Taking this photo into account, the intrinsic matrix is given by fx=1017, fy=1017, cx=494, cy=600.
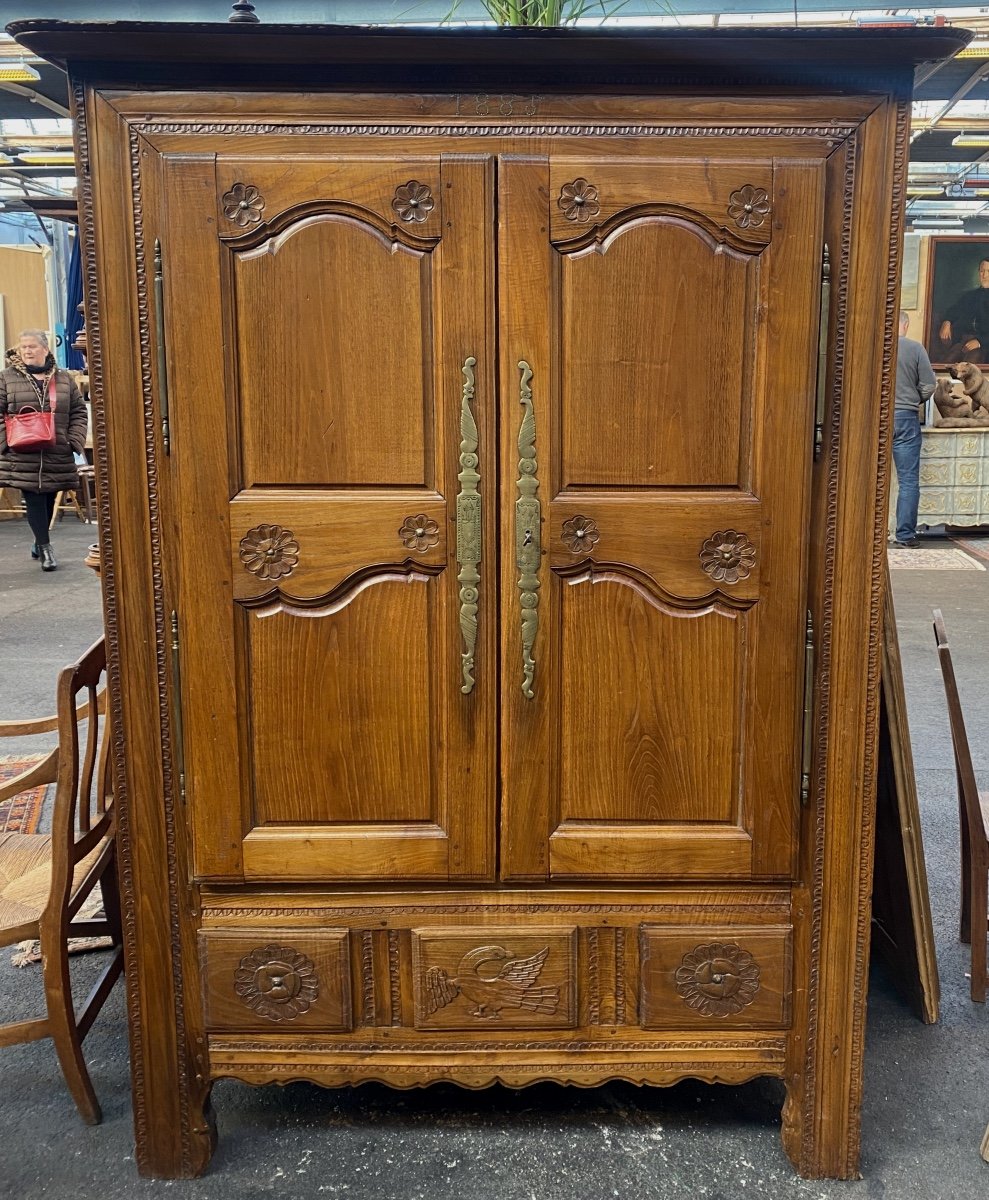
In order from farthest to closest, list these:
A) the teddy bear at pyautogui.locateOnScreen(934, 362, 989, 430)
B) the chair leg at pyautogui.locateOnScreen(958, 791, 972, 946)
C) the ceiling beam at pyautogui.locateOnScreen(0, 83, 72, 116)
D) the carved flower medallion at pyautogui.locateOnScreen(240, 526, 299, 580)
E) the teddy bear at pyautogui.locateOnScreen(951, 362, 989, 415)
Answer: the teddy bear at pyautogui.locateOnScreen(951, 362, 989, 415), the teddy bear at pyautogui.locateOnScreen(934, 362, 989, 430), the ceiling beam at pyautogui.locateOnScreen(0, 83, 72, 116), the chair leg at pyautogui.locateOnScreen(958, 791, 972, 946), the carved flower medallion at pyautogui.locateOnScreen(240, 526, 299, 580)

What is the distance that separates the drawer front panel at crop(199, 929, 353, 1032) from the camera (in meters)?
1.97

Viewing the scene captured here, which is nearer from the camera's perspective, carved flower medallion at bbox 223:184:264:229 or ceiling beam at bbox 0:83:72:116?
carved flower medallion at bbox 223:184:264:229

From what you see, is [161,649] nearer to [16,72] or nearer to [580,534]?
[580,534]

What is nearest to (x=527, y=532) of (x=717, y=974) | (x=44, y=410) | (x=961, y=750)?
(x=717, y=974)

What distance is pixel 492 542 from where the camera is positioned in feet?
6.14

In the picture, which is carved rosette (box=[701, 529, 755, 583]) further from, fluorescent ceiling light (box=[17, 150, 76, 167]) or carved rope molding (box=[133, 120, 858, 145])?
fluorescent ceiling light (box=[17, 150, 76, 167])

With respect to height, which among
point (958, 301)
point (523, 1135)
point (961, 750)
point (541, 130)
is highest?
point (958, 301)

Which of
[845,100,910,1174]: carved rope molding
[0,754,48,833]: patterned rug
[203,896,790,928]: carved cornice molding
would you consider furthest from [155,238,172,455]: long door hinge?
[0,754,48,833]: patterned rug

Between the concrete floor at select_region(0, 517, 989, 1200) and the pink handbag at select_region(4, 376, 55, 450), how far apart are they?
20.2 feet

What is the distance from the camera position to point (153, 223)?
1773mm

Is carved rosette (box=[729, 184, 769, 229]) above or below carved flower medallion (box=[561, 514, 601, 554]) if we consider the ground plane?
above

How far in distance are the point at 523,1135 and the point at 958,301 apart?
10.8 metres

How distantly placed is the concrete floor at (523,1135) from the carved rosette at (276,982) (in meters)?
0.35

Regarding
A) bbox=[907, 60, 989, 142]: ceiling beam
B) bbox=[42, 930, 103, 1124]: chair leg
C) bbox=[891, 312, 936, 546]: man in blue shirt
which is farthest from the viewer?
bbox=[891, 312, 936, 546]: man in blue shirt
